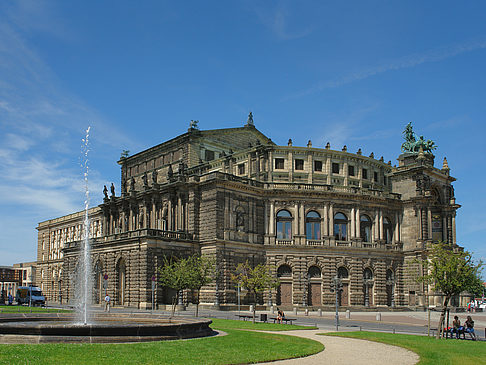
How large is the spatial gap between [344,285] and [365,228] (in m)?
8.90

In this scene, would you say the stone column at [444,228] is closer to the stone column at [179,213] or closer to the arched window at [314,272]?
the arched window at [314,272]

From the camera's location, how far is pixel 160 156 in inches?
3406

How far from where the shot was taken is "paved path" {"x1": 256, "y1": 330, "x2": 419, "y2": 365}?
71.0 ft

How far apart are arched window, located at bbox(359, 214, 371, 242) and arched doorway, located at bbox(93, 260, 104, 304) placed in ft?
115

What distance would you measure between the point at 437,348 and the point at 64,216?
320 ft

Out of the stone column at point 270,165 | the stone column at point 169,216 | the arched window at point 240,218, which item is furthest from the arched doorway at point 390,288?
the stone column at point 169,216

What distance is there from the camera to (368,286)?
74.6 meters

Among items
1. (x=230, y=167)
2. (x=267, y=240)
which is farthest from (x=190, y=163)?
(x=267, y=240)

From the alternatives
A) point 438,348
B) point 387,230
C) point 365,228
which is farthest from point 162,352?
point 387,230

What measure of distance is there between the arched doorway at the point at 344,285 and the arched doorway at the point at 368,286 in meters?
2.79

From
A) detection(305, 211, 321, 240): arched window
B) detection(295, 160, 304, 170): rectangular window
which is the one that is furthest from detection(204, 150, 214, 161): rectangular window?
detection(305, 211, 321, 240): arched window

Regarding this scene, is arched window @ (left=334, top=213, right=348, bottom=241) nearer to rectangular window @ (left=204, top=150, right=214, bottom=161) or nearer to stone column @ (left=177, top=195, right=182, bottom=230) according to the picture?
rectangular window @ (left=204, top=150, right=214, bottom=161)

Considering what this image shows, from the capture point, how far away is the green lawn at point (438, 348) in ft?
75.8

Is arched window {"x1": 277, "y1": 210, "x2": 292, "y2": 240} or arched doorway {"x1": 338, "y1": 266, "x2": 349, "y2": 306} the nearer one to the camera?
arched doorway {"x1": 338, "y1": 266, "x2": 349, "y2": 306}
